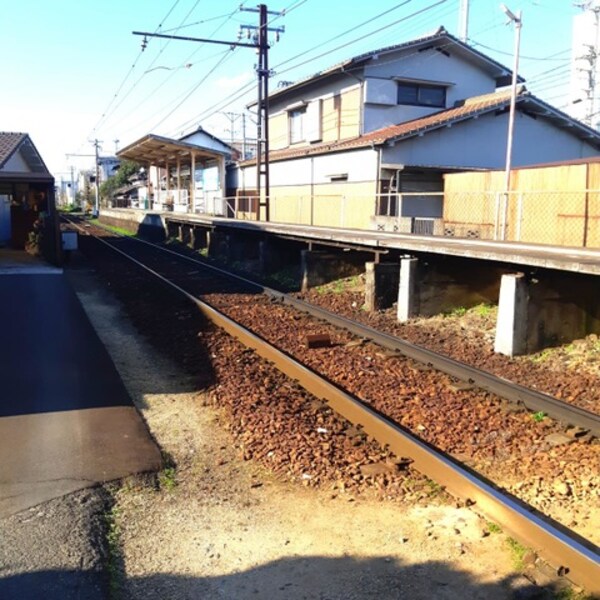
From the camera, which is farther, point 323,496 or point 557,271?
point 557,271

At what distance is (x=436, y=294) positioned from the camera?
11805 mm

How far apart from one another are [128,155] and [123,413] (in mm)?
44995

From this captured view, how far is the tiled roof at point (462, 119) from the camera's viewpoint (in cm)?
2352

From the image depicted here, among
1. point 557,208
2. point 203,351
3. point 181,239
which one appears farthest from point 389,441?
point 181,239

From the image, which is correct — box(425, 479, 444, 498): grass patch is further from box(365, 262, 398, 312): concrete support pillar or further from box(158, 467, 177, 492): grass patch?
box(365, 262, 398, 312): concrete support pillar

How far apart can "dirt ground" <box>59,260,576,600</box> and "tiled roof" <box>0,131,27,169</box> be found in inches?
622

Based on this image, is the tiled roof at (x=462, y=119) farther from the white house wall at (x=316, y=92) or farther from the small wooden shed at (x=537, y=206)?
the small wooden shed at (x=537, y=206)

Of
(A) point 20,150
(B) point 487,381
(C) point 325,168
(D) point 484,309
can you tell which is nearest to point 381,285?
(D) point 484,309

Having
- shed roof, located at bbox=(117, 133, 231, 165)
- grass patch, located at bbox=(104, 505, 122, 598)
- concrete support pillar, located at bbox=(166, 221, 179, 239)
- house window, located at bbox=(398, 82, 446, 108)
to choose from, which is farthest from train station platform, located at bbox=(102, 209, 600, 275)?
shed roof, located at bbox=(117, 133, 231, 165)

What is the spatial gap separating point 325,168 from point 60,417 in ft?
75.5

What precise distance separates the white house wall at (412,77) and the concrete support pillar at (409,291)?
17577 mm

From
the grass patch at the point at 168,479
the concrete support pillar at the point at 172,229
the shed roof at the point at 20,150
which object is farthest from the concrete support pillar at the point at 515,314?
the concrete support pillar at the point at 172,229

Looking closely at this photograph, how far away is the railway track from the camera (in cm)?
377

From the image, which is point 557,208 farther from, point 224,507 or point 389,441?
point 224,507
